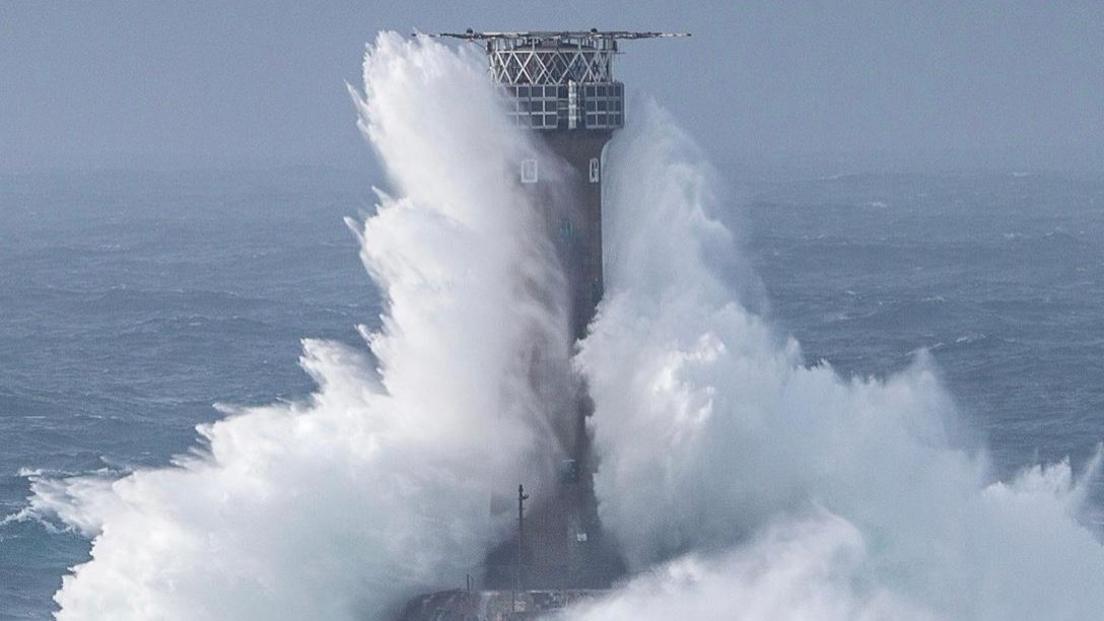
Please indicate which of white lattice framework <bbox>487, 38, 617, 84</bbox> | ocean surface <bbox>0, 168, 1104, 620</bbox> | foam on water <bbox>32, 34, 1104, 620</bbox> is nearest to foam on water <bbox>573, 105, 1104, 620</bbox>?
foam on water <bbox>32, 34, 1104, 620</bbox>

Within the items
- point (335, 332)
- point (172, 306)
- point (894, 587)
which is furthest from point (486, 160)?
point (172, 306)

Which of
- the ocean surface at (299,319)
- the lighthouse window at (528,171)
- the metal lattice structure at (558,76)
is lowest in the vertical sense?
the ocean surface at (299,319)

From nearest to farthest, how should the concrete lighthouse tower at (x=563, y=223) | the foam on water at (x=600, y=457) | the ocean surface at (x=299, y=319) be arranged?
the foam on water at (x=600, y=457) < the concrete lighthouse tower at (x=563, y=223) < the ocean surface at (x=299, y=319)

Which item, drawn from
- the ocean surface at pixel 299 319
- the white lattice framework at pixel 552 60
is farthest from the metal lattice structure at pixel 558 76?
the ocean surface at pixel 299 319

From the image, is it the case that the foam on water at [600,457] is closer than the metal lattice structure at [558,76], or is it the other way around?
the foam on water at [600,457]

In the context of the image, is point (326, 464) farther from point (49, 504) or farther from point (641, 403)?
point (49, 504)

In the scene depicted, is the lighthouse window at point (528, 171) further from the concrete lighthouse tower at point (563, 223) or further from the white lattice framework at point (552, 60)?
the white lattice framework at point (552, 60)
